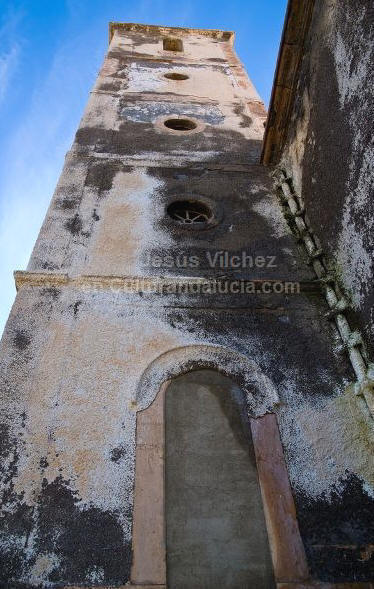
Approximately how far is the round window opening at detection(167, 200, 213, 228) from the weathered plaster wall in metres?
1.33

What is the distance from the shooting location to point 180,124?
8.74m

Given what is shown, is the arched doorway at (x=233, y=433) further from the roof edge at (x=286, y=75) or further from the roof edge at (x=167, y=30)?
the roof edge at (x=167, y=30)

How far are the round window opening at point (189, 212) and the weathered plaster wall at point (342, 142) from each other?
1327 mm

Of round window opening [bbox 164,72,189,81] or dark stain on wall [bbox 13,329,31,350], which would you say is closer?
dark stain on wall [bbox 13,329,31,350]

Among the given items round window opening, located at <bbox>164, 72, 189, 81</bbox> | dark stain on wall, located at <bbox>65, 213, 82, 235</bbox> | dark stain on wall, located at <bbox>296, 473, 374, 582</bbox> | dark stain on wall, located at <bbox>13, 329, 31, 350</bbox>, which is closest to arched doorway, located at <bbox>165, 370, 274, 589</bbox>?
dark stain on wall, located at <bbox>296, 473, 374, 582</bbox>

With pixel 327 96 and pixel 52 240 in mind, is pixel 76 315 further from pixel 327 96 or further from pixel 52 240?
pixel 327 96

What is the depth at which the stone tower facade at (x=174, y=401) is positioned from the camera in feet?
11.1

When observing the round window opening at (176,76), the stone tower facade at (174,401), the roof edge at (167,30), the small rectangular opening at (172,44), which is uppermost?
the roof edge at (167,30)

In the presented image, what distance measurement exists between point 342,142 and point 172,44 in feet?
34.3

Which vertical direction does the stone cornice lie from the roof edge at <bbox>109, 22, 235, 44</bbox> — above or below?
below

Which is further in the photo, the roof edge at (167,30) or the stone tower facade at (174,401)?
the roof edge at (167,30)

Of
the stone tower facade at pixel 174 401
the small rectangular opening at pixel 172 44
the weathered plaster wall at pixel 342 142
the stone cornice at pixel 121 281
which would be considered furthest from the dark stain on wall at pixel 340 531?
the small rectangular opening at pixel 172 44

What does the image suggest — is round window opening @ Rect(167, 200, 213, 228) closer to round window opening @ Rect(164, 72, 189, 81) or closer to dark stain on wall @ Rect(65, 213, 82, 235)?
dark stain on wall @ Rect(65, 213, 82, 235)

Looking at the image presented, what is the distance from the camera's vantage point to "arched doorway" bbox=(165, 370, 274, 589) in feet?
11.0
